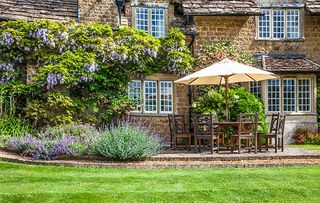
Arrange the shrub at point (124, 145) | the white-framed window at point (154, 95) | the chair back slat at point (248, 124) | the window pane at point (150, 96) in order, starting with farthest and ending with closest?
the window pane at point (150, 96) → the white-framed window at point (154, 95) → the chair back slat at point (248, 124) → the shrub at point (124, 145)

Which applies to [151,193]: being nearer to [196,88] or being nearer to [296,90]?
[196,88]

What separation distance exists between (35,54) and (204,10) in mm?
6811

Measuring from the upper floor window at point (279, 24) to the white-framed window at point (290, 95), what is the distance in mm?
2073

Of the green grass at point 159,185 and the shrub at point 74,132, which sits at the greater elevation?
the shrub at point 74,132

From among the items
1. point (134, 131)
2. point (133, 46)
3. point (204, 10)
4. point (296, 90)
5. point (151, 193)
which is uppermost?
point (204, 10)

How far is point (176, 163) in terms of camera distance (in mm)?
13273

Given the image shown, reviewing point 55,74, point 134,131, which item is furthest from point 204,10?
point 134,131

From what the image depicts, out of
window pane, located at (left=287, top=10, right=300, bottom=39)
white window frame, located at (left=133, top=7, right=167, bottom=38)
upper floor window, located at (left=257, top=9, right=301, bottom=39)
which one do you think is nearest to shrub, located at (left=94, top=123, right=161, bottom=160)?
white window frame, located at (left=133, top=7, right=167, bottom=38)

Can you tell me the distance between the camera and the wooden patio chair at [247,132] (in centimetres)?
1477

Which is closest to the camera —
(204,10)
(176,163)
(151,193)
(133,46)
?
(151,193)

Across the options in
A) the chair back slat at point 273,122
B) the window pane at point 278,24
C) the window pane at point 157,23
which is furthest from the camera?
the window pane at point 278,24

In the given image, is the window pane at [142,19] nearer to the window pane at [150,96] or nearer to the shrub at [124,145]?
the window pane at [150,96]

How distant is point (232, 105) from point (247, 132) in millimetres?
2654

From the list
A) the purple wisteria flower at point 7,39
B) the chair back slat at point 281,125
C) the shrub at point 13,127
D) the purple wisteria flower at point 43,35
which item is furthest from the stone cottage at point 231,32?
the chair back slat at point 281,125
